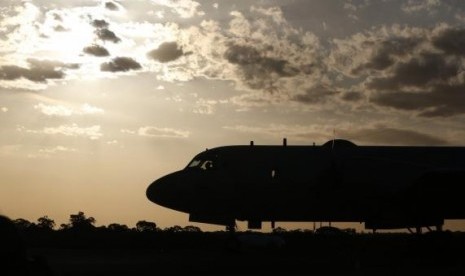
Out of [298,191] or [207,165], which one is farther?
[207,165]

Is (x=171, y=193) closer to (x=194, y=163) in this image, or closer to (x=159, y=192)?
(x=159, y=192)

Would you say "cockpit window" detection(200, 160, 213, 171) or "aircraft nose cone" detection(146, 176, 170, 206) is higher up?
"cockpit window" detection(200, 160, 213, 171)

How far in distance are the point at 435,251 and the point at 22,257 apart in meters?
19.8

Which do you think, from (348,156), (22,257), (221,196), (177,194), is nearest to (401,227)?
(348,156)

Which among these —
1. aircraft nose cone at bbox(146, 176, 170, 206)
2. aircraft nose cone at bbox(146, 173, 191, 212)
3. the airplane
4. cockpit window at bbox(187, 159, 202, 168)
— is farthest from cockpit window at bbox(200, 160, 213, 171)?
aircraft nose cone at bbox(146, 176, 170, 206)

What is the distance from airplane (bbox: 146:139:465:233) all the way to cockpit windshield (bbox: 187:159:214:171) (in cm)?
4

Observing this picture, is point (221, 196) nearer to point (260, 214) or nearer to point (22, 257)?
point (260, 214)

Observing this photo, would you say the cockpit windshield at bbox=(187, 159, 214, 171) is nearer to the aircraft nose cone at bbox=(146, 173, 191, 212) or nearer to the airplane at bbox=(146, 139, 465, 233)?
the airplane at bbox=(146, 139, 465, 233)

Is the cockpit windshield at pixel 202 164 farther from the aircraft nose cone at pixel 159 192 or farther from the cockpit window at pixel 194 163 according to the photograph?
the aircraft nose cone at pixel 159 192

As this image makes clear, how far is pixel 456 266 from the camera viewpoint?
67.5 ft

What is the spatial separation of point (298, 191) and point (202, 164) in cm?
440

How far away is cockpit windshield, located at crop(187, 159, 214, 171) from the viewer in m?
27.9

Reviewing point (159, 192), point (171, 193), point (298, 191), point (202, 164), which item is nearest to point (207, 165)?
point (202, 164)

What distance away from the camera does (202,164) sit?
92.3 feet
